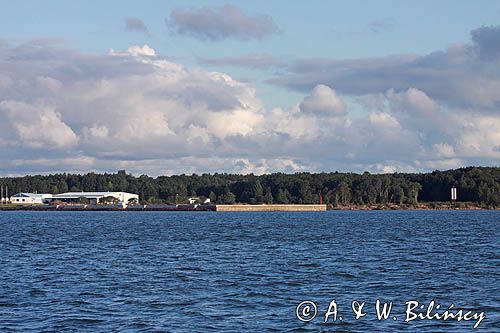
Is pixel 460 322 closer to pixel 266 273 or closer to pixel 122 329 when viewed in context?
pixel 122 329

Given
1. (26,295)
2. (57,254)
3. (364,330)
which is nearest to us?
(364,330)

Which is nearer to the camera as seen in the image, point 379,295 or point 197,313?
point 197,313

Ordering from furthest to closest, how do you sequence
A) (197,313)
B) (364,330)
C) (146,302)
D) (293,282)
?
1. (293,282)
2. (146,302)
3. (197,313)
4. (364,330)

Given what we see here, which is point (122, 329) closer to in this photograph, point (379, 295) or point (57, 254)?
point (379, 295)

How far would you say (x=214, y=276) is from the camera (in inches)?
1923

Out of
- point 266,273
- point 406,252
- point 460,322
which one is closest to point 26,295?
point 266,273

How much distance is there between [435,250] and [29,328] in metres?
45.8

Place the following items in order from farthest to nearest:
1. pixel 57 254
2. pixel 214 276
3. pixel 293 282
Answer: pixel 57 254
pixel 214 276
pixel 293 282

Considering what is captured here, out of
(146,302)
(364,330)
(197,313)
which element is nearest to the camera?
(364,330)

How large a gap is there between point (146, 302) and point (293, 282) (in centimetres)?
1014

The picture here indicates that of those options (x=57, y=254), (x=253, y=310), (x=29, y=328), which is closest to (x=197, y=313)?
(x=253, y=310)

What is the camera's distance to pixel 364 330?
102 ft

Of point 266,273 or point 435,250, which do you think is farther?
point 435,250

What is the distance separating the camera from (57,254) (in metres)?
67.4
